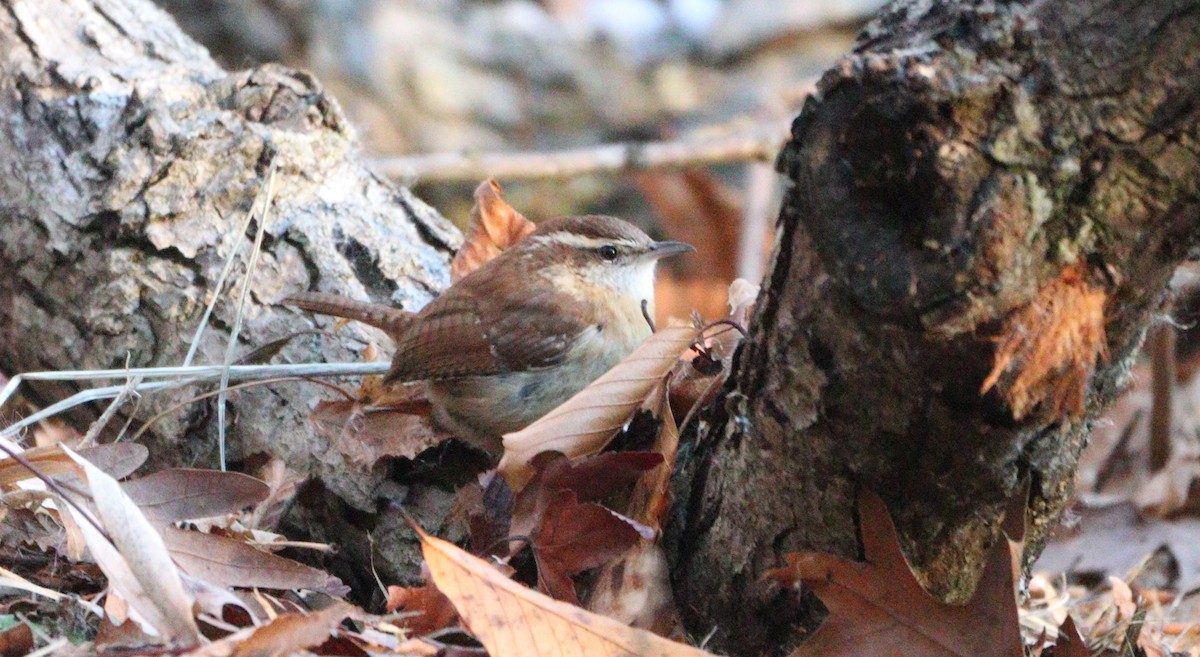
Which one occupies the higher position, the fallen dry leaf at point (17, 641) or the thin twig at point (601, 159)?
the thin twig at point (601, 159)

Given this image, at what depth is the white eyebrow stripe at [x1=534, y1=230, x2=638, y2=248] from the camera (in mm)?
4352

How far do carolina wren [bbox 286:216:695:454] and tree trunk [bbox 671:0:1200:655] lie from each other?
165cm

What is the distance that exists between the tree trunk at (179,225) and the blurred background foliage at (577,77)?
4976 mm

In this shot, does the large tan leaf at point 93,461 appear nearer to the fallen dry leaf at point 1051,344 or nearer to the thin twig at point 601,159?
the fallen dry leaf at point 1051,344

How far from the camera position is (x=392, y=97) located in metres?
10.4

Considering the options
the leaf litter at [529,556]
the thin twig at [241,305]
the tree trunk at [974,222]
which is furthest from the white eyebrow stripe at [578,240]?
the tree trunk at [974,222]

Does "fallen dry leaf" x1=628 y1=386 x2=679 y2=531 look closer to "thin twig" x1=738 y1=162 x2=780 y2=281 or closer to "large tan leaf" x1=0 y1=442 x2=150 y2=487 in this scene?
"large tan leaf" x1=0 y1=442 x2=150 y2=487

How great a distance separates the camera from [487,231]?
15.1ft

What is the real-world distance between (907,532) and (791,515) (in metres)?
0.25

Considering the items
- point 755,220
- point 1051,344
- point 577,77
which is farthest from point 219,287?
point 577,77

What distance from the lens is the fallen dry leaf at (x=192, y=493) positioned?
308 centimetres

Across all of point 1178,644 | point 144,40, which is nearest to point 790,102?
point 144,40

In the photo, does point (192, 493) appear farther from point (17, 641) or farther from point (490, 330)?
point (490, 330)

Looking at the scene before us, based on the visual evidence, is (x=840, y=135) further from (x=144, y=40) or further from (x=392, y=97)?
(x=392, y=97)
